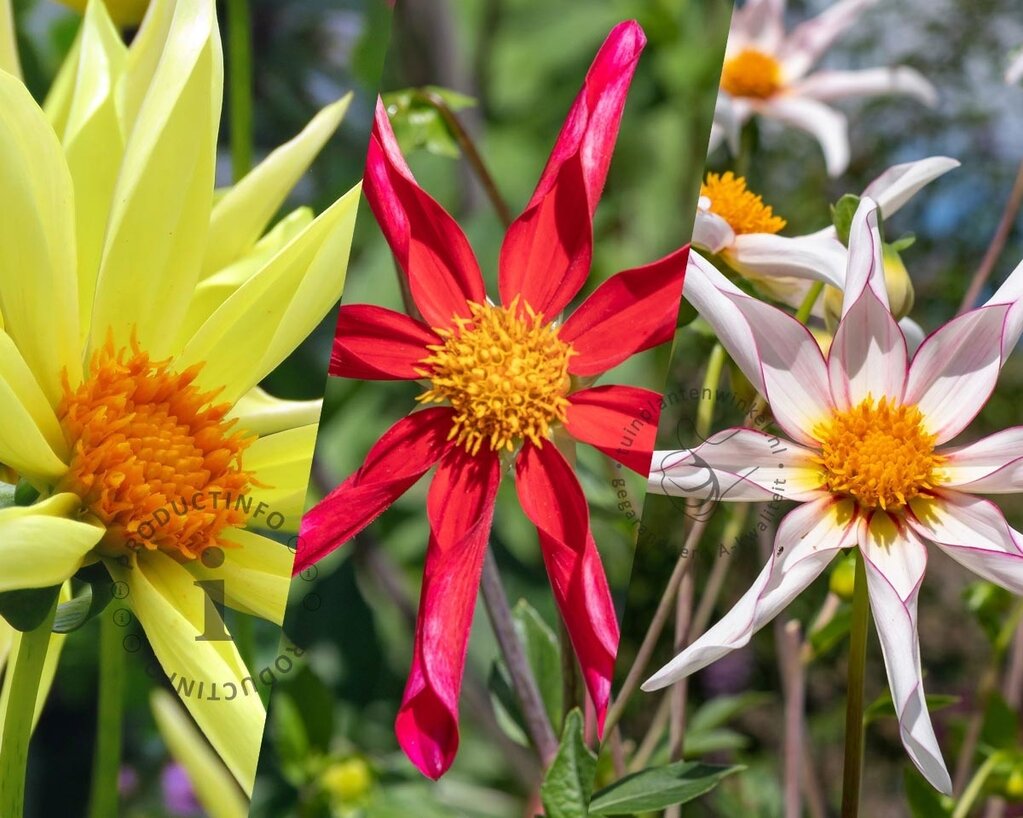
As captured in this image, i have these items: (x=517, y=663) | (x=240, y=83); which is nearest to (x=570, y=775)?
(x=517, y=663)

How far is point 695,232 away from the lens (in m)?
0.33

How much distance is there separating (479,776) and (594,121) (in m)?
0.20

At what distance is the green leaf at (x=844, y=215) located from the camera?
337 mm

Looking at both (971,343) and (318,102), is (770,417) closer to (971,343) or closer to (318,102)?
(971,343)

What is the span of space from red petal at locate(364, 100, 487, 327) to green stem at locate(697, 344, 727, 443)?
0.08m

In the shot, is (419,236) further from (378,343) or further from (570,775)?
(570,775)

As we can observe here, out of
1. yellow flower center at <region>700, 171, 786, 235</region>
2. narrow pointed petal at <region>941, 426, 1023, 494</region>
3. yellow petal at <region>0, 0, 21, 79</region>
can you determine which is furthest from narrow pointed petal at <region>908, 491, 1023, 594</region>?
yellow petal at <region>0, 0, 21, 79</region>

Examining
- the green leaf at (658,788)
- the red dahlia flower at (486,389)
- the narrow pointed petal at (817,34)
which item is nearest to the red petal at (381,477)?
the red dahlia flower at (486,389)

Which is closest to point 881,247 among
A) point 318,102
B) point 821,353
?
point 821,353

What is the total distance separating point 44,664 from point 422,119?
197 mm

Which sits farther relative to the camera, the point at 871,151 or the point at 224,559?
the point at 871,151

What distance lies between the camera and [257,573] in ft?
1.02

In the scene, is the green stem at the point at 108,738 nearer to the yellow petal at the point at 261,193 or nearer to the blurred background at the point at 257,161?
the blurred background at the point at 257,161

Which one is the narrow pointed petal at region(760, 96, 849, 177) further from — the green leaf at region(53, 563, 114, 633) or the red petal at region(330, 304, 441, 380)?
the green leaf at region(53, 563, 114, 633)
